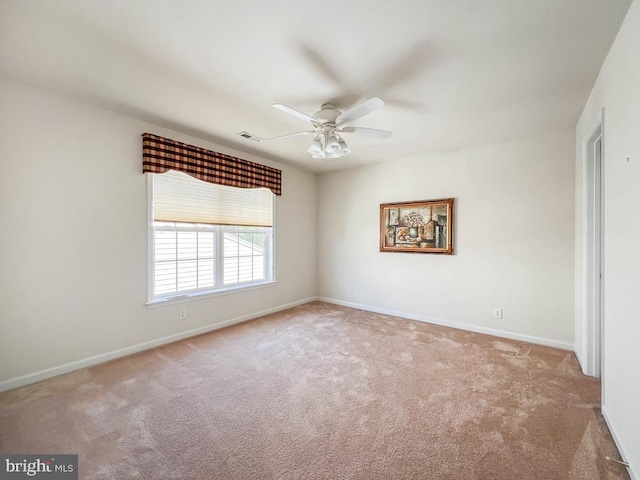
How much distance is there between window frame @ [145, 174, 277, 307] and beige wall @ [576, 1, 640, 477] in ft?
12.5

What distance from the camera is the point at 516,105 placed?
2617mm

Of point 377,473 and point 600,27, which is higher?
point 600,27

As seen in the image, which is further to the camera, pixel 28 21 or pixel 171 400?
pixel 171 400

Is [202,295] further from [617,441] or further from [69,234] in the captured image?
[617,441]

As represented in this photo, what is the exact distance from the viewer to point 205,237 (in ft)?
12.3

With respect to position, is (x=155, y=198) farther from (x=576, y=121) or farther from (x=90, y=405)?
(x=576, y=121)

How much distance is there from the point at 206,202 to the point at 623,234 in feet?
12.6

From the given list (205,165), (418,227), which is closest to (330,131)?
(205,165)

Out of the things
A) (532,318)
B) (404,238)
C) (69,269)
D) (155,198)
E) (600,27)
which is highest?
(600,27)

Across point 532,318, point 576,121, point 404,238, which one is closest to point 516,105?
point 576,121

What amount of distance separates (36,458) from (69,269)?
61.5 inches

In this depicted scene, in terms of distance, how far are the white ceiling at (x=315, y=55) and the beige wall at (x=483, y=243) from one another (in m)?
0.69

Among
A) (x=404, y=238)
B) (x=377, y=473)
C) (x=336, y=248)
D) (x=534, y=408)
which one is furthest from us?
(x=336, y=248)

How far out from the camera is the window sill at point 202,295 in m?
3.24
